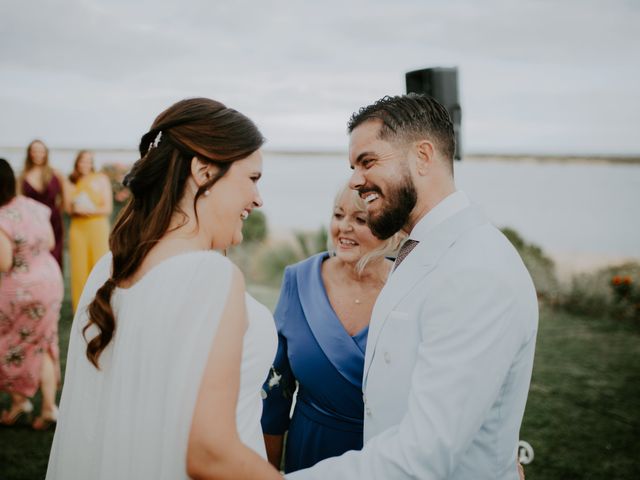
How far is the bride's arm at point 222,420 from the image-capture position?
4.62 feet

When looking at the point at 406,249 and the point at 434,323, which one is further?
the point at 406,249

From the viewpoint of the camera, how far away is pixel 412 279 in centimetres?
184

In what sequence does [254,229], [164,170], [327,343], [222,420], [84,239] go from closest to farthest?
[222,420] → [164,170] → [327,343] → [84,239] → [254,229]

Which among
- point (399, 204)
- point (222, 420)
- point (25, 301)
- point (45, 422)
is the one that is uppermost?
point (399, 204)

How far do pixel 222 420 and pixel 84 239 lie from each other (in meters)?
7.24

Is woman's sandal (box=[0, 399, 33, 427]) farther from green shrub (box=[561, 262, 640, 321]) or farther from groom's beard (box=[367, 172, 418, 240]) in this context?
green shrub (box=[561, 262, 640, 321])

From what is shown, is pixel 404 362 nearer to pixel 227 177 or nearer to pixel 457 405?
pixel 457 405

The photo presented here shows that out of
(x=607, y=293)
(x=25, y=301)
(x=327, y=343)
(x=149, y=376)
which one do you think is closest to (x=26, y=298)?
(x=25, y=301)

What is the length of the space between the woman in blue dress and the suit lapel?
2.44 ft

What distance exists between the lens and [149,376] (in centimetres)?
150

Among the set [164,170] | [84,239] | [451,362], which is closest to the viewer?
[451,362]

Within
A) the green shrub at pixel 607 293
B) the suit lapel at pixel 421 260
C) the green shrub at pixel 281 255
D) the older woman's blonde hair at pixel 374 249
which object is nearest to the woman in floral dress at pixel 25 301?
the older woman's blonde hair at pixel 374 249

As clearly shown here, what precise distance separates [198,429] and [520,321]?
1.00 m

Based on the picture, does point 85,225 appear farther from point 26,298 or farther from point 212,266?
point 212,266
